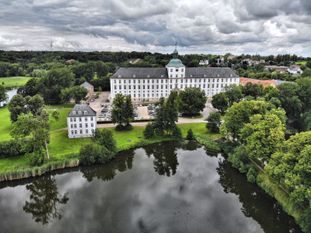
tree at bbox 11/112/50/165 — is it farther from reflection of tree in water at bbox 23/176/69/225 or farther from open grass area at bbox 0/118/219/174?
reflection of tree in water at bbox 23/176/69/225

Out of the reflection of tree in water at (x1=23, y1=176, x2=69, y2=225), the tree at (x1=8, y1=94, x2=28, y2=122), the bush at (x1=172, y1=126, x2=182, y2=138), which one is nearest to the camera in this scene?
the reflection of tree in water at (x1=23, y1=176, x2=69, y2=225)

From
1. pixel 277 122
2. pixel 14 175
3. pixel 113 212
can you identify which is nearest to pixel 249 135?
pixel 277 122

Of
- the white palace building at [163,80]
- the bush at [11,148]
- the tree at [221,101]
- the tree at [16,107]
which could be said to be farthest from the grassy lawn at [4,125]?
the tree at [221,101]

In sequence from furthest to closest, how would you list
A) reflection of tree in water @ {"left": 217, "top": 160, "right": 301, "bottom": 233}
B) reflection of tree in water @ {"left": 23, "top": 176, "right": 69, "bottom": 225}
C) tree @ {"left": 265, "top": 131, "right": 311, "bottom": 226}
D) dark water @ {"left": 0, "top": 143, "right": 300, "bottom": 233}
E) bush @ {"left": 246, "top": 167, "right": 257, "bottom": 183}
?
bush @ {"left": 246, "top": 167, "right": 257, "bottom": 183}, reflection of tree in water @ {"left": 23, "top": 176, "right": 69, "bottom": 225}, reflection of tree in water @ {"left": 217, "top": 160, "right": 301, "bottom": 233}, dark water @ {"left": 0, "top": 143, "right": 300, "bottom": 233}, tree @ {"left": 265, "top": 131, "right": 311, "bottom": 226}

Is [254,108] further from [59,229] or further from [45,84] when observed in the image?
[45,84]

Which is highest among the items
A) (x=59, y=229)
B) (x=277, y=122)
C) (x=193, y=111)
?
(x=277, y=122)

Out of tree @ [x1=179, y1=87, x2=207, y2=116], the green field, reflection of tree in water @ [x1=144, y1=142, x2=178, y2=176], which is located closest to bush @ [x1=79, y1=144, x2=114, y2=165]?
the green field

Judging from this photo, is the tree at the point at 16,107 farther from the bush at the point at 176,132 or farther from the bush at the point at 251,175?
the bush at the point at 251,175
